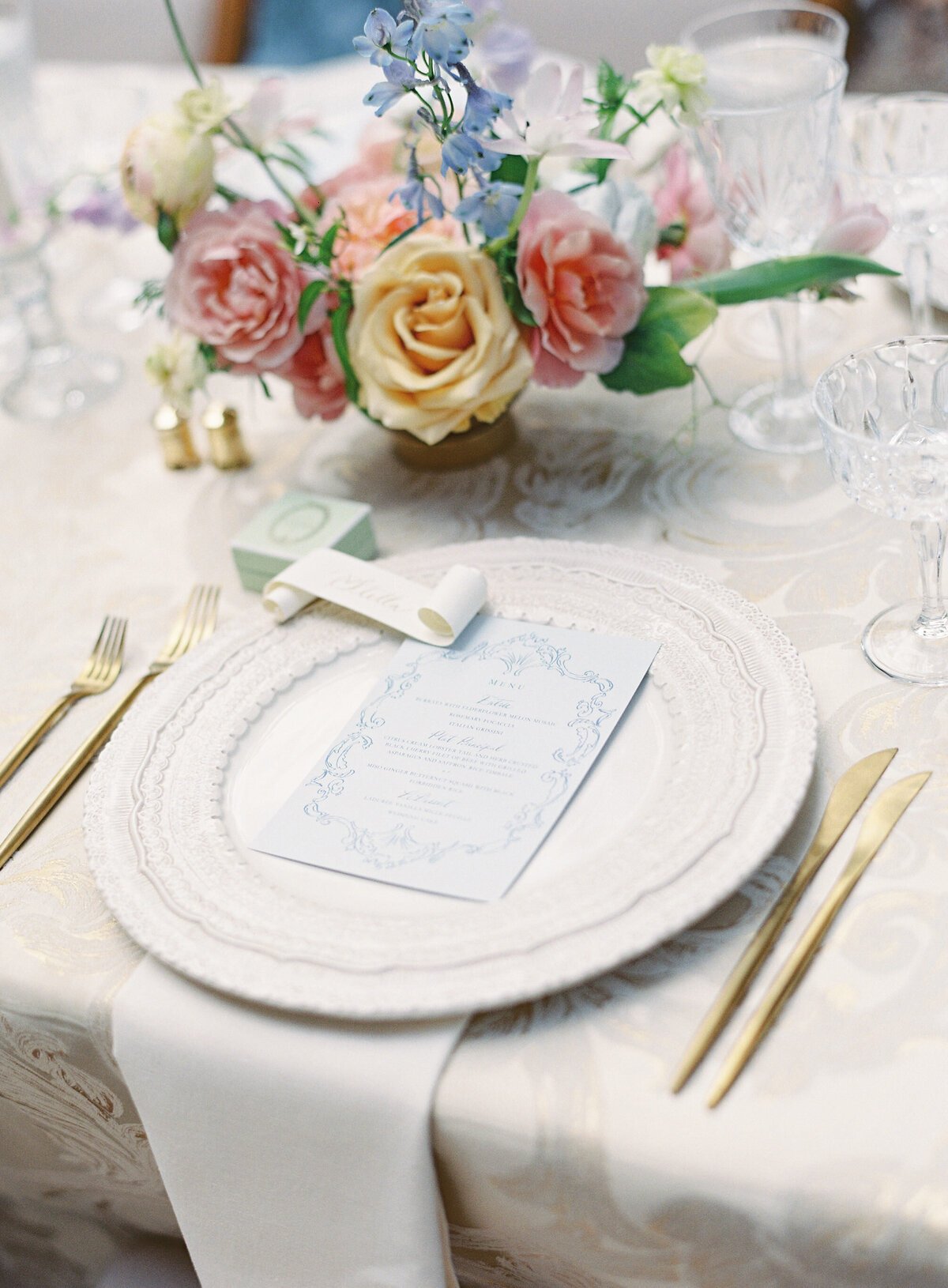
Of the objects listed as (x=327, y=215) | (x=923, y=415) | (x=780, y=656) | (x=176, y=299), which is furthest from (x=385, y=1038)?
(x=327, y=215)

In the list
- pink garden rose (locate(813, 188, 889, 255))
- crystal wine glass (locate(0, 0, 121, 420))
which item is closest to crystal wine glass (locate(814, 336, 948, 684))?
pink garden rose (locate(813, 188, 889, 255))

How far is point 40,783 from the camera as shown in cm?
76

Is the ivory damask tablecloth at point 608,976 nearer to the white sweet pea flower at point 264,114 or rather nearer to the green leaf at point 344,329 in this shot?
the green leaf at point 344,329

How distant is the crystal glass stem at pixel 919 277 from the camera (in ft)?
3.10

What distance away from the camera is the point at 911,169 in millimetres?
969

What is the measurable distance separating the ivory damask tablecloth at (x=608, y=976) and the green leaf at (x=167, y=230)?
217 millimetres

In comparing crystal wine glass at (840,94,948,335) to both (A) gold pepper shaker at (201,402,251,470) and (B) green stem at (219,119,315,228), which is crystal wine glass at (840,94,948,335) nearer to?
(B) green stem at (219,119,315,228)

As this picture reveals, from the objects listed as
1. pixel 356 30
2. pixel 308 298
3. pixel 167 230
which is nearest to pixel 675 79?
pixel 308 298

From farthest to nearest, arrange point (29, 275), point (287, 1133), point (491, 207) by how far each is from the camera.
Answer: point (29, 275) → point (491, 207) → point (287, 1133)

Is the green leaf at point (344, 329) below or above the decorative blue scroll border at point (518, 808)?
above

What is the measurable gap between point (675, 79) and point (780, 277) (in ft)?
0.56

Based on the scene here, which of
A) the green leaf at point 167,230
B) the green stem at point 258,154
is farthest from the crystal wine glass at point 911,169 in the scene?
the green leaf at point 167,230

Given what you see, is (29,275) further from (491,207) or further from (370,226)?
(491,207)

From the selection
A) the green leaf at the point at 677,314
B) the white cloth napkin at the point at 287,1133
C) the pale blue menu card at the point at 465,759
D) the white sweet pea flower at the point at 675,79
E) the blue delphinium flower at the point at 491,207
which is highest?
the white sweet pea flower at the point at 675,79
